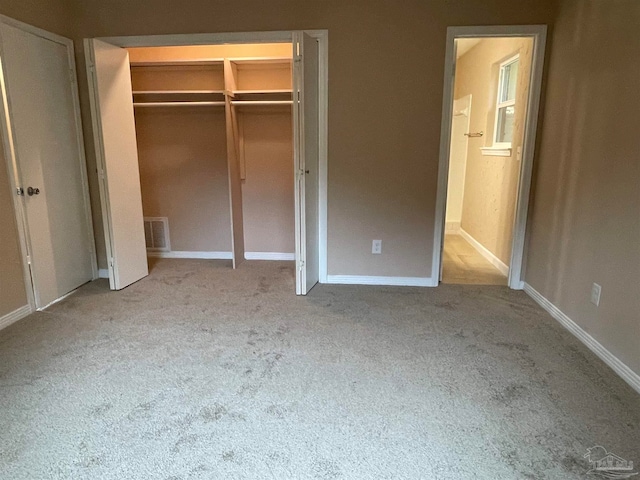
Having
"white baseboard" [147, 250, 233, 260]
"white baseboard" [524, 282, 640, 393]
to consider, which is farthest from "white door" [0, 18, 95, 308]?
"white baseboard" [524, 282, 640, 393]

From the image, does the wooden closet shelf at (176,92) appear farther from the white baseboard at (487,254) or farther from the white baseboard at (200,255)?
the white baseboard at (487,254)

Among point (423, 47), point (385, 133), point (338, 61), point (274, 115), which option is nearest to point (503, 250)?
point (385, 133)

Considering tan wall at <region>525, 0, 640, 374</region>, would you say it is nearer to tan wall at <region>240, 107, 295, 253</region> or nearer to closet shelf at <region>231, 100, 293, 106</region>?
closet shelf at <region>231, 100, 293, 106</region>

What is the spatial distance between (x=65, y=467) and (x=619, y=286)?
2834 mm

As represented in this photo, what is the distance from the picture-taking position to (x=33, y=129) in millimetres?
3131

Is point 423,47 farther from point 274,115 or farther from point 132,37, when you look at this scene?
point 132,37

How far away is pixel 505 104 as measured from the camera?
4469mm

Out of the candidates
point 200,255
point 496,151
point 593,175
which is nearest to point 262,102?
point 200,255

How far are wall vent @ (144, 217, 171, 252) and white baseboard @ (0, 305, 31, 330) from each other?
5.48 feet

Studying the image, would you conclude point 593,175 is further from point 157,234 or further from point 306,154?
point 157,234

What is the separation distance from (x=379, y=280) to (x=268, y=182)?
65.1 inches

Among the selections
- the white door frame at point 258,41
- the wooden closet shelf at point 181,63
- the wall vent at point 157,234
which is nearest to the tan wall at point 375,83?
the white door frame at point 258,41

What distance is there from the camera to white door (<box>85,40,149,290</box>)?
3342 millimetres

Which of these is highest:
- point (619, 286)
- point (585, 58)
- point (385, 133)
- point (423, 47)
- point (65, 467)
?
point (423, 47)
